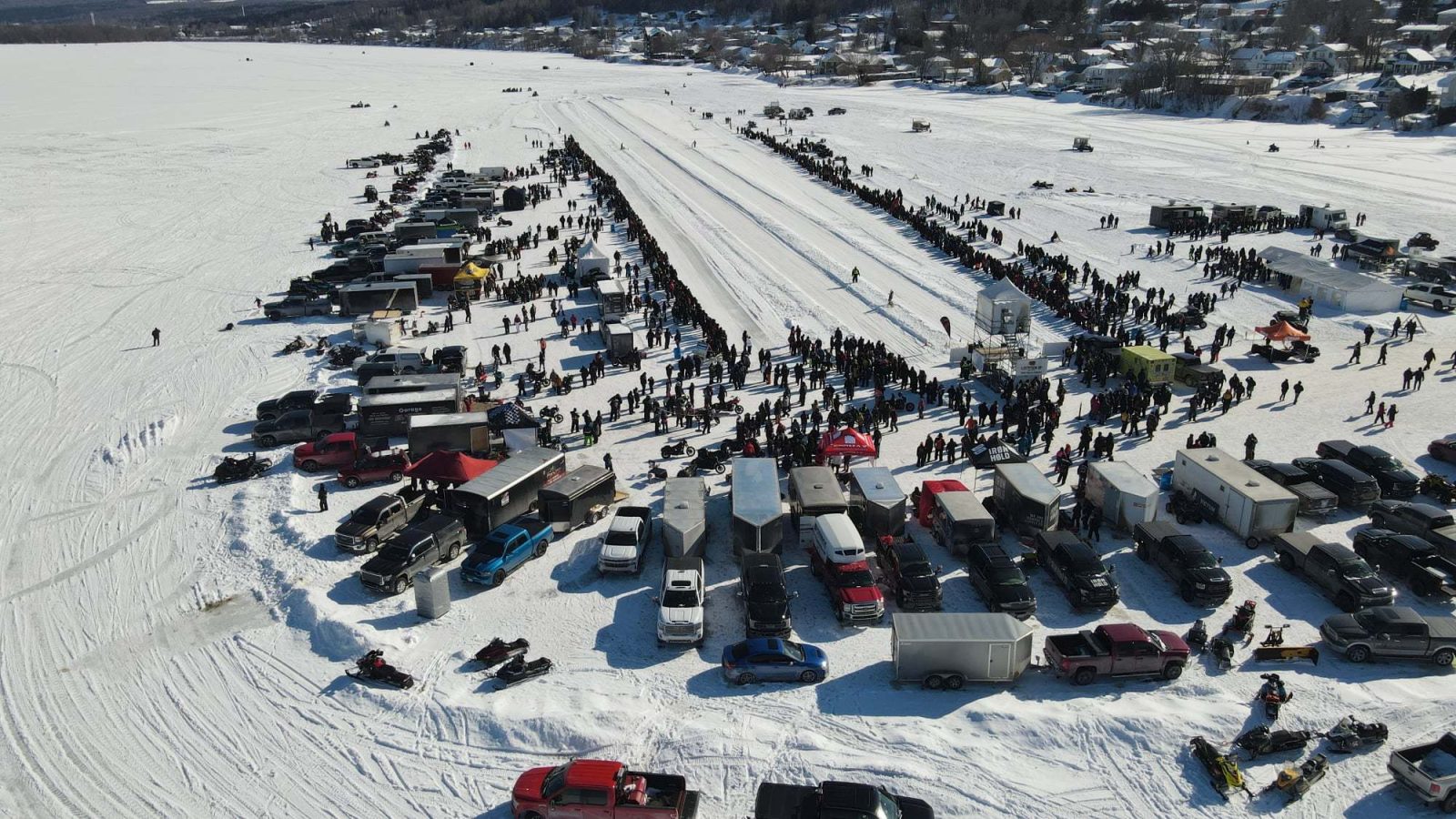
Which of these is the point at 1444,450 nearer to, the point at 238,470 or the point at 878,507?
the point at 878,507

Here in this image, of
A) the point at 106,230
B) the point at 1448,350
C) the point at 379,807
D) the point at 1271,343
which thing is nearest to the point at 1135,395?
the point at 1271,343

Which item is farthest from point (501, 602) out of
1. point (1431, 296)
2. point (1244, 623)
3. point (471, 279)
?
point (1431, 296)

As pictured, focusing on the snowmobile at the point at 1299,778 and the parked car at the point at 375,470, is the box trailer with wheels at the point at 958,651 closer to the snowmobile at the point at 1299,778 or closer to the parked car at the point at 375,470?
the snowmobile at the point at 1299,778

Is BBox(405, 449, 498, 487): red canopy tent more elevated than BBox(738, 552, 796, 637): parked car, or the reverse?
BBox(405, 449, 498, 487): red canopy tent

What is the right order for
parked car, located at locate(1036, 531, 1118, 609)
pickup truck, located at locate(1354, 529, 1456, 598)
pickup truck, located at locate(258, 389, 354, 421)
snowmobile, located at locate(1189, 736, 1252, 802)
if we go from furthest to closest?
1. pickup truck, located at locate(258, 389, 354, 421)
2. pickup truck, located at locate(1354, 529, 1456, 598)
3. parked car, located at locate(1036, 531, 1118, 609)
4. snowmobile, located at locate(1189, 736, 1252, 802)

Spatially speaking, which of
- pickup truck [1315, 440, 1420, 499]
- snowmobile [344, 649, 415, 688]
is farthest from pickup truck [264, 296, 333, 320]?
pickup truck [1315, 440, 1420, 499]

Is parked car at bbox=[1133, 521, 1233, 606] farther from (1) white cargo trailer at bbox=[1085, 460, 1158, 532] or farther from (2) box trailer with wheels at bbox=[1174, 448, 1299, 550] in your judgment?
(2) box trailer with wheels at bbox=[1174, 448, 1299, 550]

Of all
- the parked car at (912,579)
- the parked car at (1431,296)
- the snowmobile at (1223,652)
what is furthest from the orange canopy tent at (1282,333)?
the parked car at (912,579)
